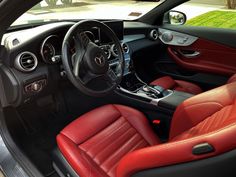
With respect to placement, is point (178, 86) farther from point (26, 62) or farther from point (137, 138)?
point (26, 62)

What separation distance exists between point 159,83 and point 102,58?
707mm

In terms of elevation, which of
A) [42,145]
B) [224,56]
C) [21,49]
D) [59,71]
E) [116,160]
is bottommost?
[42,145]

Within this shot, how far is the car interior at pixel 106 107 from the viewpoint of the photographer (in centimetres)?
90

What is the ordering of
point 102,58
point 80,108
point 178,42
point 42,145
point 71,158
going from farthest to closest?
1. point 178,42
2. point 80,108
3. point 42,145
4. point 102,58
5. point 71,158

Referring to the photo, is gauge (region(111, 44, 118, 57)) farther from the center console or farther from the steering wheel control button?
the steering wheel control button

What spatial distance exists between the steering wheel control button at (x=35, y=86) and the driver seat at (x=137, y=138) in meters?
0.25

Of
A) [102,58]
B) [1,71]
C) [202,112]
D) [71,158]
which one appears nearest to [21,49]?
[1,71]

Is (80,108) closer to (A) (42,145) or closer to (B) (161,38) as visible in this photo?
(A) (42,145)

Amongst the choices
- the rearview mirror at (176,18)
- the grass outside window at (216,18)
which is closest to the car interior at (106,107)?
the rearview mirror at (176,18)

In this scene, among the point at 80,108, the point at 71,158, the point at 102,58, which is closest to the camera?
the point at 71,158

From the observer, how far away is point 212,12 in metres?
5.66

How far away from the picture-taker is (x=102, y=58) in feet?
5.01

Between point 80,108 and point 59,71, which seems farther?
point 80,108

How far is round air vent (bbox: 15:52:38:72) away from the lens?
4.71 feet
